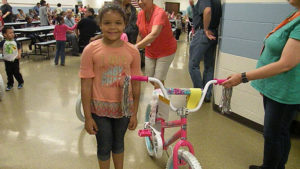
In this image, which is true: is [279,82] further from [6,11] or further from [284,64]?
[6,11]

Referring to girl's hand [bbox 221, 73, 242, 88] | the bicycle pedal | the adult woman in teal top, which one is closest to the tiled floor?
the bicycle pedal

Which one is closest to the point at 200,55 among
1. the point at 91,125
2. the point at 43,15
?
the point at 91,125

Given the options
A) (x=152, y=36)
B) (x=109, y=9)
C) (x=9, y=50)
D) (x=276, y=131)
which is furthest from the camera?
(x=9, y=50)

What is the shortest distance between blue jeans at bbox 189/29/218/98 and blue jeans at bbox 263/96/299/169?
1733mm

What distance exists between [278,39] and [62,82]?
3.84 metres

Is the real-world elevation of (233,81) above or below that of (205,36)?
below

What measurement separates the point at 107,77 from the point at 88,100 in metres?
0.17

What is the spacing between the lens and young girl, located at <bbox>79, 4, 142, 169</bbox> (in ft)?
4.22

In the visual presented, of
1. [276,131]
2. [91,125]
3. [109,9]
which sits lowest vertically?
[276,131]

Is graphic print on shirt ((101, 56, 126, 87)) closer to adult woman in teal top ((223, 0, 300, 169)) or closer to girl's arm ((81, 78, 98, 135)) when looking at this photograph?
girl's arm ((81, 78, 98, 135))

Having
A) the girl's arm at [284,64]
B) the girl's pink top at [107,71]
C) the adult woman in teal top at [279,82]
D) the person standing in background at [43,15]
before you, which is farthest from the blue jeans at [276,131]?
the person standing in background at [43,15]

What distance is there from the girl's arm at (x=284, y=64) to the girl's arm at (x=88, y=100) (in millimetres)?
780

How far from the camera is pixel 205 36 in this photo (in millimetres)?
3285

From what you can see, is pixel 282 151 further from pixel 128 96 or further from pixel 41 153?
pixel 41 153
